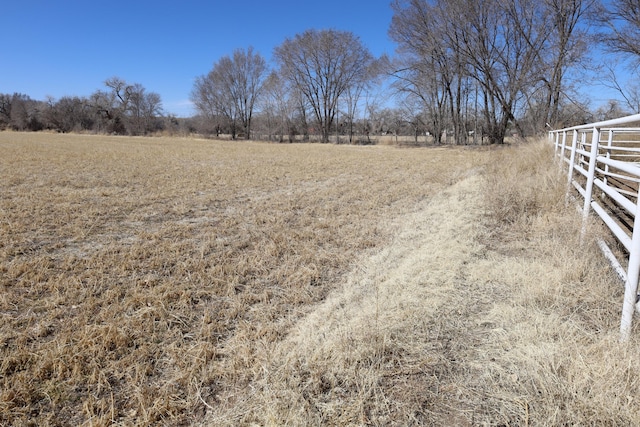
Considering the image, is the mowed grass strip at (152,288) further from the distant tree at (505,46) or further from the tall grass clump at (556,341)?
the distant tree at (505,46)

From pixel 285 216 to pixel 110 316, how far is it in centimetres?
383

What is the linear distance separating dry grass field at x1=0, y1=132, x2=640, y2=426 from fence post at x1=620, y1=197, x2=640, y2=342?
0.07 meters

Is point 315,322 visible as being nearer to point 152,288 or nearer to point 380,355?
point 380,355

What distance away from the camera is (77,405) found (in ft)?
6.44

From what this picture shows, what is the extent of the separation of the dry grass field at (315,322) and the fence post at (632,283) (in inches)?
2.8

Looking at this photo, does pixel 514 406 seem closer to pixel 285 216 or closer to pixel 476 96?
pixel 285 216

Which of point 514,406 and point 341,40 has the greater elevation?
point 341,40

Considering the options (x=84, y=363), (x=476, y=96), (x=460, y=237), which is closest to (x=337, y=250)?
(x=460, y=237)

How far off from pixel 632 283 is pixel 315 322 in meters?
2.02

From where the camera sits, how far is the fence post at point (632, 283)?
1902mm

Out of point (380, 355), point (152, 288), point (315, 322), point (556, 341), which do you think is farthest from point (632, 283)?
point (152, 288)

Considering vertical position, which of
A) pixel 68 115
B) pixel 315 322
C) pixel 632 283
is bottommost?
pixel 315 322

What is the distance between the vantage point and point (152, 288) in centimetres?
334

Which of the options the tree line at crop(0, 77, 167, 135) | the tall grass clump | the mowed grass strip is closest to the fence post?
the tall grass clump
